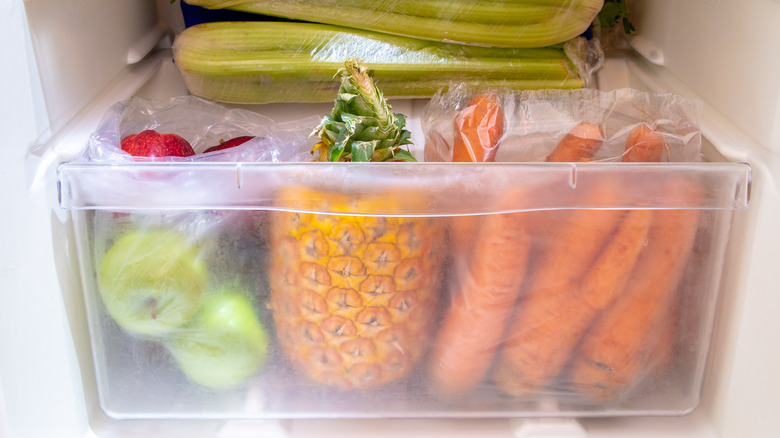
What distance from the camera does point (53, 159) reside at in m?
0.59

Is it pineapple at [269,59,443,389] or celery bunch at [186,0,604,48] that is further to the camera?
celery bunch at [186,0,604,48]

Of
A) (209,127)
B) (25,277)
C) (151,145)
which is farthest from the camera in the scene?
(209,127)

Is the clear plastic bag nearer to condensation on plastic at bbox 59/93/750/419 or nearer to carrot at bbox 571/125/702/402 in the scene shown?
condensation on plastic at bbox 59/93/750/419

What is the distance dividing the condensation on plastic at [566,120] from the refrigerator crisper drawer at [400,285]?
87mm

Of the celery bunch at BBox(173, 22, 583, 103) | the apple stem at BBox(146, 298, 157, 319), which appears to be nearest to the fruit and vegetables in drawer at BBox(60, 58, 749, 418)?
the apple stem at BBox(146, 298, 157, 319)

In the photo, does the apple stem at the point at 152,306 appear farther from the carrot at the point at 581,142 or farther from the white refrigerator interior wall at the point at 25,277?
the carrot at the point at 581,142

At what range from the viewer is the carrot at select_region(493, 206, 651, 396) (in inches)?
23.2

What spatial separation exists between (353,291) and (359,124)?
161 mm

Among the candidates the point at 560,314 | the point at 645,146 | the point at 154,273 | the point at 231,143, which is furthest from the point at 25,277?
the point at 645,146

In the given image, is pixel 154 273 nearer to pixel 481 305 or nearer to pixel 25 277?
pixel 25 277

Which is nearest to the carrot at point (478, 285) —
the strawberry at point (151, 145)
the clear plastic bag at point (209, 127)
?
the clear plastic bag at point (209, 127)

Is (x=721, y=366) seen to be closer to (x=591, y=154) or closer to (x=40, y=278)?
(x=591, y=154)

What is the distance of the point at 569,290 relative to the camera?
0.60 metres

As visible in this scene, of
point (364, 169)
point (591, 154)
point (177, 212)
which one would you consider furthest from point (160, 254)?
point (591, 154)
